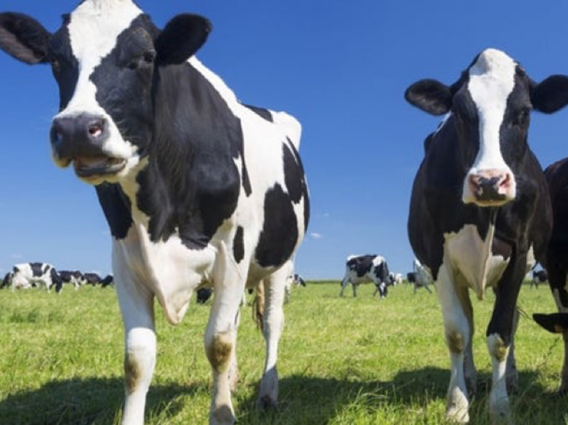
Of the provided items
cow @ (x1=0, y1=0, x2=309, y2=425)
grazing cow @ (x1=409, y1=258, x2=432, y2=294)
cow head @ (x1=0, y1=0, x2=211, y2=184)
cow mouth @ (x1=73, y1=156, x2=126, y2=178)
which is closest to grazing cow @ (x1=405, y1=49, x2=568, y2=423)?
cow @ (x1=0, y1=0, x2=309, y2=425)

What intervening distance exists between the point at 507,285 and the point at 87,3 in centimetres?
381

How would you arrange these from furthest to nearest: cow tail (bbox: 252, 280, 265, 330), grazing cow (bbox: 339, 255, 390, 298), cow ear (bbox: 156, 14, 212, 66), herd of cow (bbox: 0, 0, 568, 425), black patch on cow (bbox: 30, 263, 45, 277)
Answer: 1. black patch on cow (bbox: 30, 263, 45, 277)
2. grazing cow (bbox: 339, 255, 390, 298)
3. cow tail (bbox: 252, 280, 265, 330)
4. cow ear (bbox: 156, 14, 212, 66)
5. herd of cow (bbox: 0, 0, 568, 425)

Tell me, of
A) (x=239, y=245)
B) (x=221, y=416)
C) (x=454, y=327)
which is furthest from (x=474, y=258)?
(x=221, y=416)

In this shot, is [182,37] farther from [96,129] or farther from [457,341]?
[457,341]

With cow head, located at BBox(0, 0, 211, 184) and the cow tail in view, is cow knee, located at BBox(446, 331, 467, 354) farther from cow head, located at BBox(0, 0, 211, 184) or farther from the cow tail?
cow head, located at BBox(0, 0, 211, 184)

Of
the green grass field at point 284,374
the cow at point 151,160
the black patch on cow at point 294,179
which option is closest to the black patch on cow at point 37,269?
the green grass field at point 284,374

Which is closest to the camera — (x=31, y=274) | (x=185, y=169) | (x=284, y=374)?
(x=185, y=169)

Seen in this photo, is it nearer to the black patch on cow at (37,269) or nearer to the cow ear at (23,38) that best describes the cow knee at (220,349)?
the cow ear at (23,38)

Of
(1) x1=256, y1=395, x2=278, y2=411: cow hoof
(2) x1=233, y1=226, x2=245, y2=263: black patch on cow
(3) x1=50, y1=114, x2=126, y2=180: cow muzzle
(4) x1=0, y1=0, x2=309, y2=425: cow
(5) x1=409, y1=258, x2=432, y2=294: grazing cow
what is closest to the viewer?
(3) x1=50, y1=114, x2=126, y2=180: cow muzzle

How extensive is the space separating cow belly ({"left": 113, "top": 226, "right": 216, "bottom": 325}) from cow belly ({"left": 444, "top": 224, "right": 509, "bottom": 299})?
2.13m

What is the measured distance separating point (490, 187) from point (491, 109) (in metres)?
0.96

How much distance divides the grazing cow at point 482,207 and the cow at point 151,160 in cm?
161

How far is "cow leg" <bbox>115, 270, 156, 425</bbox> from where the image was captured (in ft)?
14.2

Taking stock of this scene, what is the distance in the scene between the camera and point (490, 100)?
515 cm
